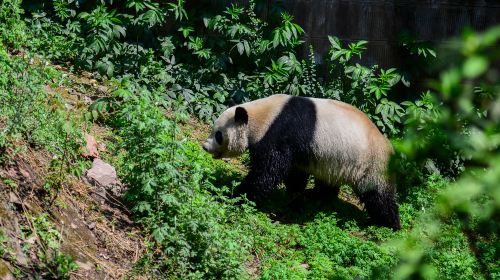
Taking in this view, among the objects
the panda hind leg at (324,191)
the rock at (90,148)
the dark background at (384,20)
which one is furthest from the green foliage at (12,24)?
the dark background at (384,20)

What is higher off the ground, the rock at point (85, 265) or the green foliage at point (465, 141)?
the green foliage at point (465, 141)

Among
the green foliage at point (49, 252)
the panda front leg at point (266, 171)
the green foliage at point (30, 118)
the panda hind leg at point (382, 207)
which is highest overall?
the green foliage at point (30, 118)

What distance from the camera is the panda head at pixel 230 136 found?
28.2 ft

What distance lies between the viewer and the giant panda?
27.5 ft

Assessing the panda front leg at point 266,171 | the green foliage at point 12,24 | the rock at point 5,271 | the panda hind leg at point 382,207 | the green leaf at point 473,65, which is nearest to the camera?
the green leaf at point 473,65

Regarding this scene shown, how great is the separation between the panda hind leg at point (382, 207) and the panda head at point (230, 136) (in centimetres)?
162


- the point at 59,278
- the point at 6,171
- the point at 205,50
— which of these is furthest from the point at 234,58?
the point at 59,278

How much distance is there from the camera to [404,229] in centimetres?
868

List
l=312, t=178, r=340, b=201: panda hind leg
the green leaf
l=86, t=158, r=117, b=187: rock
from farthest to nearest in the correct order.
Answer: l=312, t=178, r=340, b=201: panda hind leg < l=86, t=158, r=117, b=187: rock < the green leaf

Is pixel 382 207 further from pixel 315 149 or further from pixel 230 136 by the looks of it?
pixel 230 136

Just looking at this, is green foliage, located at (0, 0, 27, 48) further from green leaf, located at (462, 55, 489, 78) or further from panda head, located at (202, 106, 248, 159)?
green leaf, located at (462, 55, 489, 78)

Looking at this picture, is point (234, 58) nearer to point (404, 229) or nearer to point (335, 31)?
point (335, 31)

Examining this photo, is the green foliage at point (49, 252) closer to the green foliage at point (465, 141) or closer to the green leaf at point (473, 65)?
the green foliage at point (465, 141)

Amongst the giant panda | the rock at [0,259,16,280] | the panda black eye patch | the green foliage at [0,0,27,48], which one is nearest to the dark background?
the giant panda
